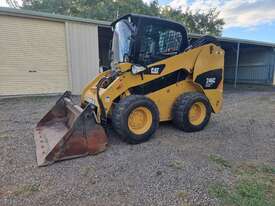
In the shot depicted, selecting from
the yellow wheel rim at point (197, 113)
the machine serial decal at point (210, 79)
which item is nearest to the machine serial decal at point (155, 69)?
the machine serial decal at point (210, 79)

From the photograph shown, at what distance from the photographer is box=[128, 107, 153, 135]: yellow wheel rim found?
12.6 feet

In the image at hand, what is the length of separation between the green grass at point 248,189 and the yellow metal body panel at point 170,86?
6.38ft

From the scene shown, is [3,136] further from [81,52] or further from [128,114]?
[81,52]

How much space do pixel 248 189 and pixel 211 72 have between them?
3.02 meters

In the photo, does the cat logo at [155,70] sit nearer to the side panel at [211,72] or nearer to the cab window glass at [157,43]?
the cab window glass at [157,43]

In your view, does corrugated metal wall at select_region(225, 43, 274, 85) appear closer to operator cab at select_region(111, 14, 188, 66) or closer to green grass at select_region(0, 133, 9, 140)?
operator cab at select_region(111, 14, 188, 66)

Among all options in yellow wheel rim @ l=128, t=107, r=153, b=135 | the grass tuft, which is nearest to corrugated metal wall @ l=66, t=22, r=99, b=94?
yellow wheel rim @ l=128, t=107, r=153, b=135

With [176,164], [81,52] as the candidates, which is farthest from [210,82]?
[81,52]

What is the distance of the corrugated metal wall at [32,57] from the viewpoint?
29.9ft

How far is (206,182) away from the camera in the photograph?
8.71 ft

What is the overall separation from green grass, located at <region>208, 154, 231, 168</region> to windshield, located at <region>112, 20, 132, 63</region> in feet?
7.84

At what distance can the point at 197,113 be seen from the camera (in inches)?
190

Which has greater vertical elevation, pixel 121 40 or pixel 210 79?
pixel 121 40

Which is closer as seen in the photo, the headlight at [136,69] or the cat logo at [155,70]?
the headlight at [136,69]
